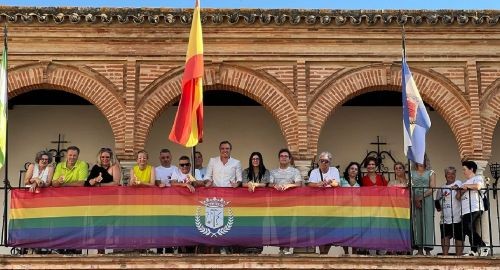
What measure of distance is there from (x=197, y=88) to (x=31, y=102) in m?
4.47

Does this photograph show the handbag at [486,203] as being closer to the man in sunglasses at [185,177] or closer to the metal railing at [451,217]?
the metal railing at [451,217]

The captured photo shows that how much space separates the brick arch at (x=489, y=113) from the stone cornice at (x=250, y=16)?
1.06 meters

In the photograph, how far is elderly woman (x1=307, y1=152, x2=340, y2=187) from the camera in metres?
13.4

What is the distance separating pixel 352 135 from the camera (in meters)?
17.0

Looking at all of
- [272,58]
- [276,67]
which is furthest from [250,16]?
[276,67]

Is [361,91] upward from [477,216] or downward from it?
upward

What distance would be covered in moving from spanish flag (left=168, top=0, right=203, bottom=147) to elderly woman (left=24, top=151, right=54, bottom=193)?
1751 mm

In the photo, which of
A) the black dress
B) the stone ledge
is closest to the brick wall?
the black dress

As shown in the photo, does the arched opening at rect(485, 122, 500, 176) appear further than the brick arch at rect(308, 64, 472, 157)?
Yes

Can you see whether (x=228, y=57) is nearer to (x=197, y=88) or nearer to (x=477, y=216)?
(x=197, y=88)

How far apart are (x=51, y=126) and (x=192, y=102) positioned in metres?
4.18

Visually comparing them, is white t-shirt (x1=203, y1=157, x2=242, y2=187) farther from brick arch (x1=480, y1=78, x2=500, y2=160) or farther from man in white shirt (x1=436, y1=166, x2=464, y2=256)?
brick arch (x1=480, y1=78, x2=500, y2=160)

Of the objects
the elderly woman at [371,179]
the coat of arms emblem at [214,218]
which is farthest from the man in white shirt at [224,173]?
the elderly woman at [371,179]

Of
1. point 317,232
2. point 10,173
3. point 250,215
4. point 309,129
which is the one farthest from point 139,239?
point 10,173
